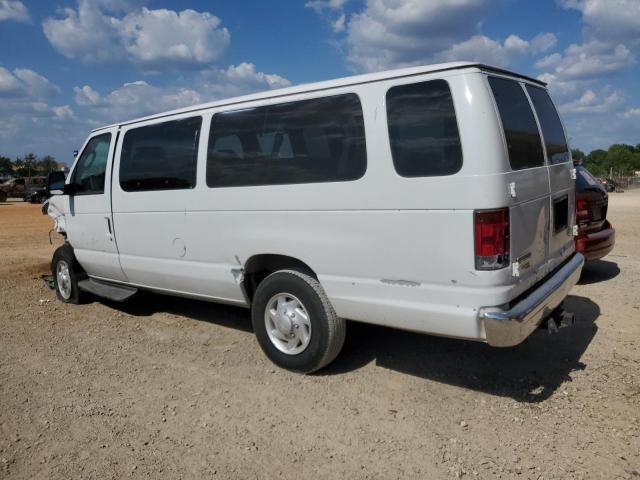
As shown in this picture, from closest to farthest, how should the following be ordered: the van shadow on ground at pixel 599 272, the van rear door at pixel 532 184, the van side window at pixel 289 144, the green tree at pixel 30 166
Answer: the van rear door at pixel 532 184
the van side window at pixel 289 144
the van shadow on ground at pixel 599 272
the green tree at pixel 30 166

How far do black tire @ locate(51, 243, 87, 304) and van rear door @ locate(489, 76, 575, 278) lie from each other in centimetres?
528

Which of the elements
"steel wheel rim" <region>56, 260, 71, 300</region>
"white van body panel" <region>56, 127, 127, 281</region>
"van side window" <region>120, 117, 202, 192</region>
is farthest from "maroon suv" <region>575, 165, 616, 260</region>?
"steel wheel rim" <region>56, 260, 71, 300</region>

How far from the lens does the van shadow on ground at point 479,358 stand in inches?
165

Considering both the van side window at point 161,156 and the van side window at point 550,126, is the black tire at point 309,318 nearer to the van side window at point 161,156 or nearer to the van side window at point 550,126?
the van side window at point 161,156

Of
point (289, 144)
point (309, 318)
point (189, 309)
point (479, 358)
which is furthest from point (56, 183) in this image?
point (479, 358)

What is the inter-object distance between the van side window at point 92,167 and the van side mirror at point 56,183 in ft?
→ 1.52

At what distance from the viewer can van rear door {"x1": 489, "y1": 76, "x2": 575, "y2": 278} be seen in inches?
141

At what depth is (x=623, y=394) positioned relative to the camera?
3.95 meters

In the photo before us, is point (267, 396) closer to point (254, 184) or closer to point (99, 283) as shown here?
point (254, 184)

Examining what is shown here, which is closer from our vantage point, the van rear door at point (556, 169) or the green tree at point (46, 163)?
the van rear door at point (556, 169)

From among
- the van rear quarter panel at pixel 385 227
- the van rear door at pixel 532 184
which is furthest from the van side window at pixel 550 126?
the van rear quarter panel at pixel 385 227

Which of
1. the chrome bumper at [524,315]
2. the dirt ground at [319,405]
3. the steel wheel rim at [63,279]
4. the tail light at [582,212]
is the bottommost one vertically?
the dirt ground at [319,405]

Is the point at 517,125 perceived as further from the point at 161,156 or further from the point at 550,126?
the point at 161,156

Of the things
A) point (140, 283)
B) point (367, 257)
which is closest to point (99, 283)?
point (140, 283)
